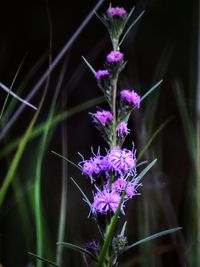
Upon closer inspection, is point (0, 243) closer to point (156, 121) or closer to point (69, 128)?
point (156, 121)

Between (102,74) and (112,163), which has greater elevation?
(102,74)

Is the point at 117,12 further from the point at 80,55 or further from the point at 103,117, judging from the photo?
the point at 80,55

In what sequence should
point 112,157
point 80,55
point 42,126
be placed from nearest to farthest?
point 112,157 → point 42,126 → point 80,55

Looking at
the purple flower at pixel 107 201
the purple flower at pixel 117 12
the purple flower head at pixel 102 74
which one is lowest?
the purple flower at pixel 107 201

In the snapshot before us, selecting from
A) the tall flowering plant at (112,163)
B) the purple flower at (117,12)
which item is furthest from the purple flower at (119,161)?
the purple flower at (117,12)

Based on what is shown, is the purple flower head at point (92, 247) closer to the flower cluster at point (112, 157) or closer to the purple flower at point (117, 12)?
the flower cluster at point (112, 157)

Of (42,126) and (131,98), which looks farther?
(42,126)

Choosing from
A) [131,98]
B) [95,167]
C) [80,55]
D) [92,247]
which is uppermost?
[80,55]

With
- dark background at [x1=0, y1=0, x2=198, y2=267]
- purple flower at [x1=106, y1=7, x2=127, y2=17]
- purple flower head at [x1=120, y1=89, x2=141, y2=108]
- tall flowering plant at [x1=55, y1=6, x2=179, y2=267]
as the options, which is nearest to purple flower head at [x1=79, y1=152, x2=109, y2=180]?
tall flowering plant at [x1=55, y1=6, x2=179, y2=267]

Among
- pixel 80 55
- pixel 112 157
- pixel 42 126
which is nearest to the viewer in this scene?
pixel 112 157

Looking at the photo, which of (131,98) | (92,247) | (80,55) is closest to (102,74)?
(131,98)
